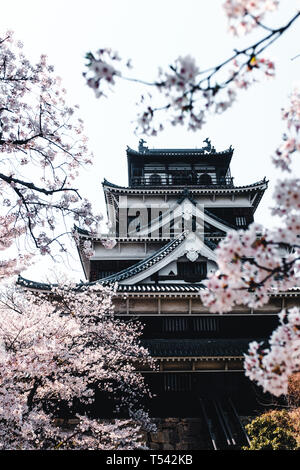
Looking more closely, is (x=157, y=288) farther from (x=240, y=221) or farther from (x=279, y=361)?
(x=240, y=221)

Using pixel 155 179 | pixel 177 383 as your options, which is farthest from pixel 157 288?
pixel 155 179

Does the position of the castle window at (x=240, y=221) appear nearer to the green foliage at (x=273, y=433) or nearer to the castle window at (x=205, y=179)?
the castle window at (x=205, y=179)

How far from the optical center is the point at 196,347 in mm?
12305

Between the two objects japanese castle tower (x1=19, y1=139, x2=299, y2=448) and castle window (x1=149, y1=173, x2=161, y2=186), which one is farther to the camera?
castle window (x1=149, y1=173, x2=161, y2=186)

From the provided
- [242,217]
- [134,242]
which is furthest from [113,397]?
[242,217]

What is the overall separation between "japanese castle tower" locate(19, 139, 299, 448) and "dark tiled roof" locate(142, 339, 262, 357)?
0.03 m

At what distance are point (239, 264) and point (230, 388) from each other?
10515mm

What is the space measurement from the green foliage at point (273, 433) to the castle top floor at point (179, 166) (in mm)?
17531

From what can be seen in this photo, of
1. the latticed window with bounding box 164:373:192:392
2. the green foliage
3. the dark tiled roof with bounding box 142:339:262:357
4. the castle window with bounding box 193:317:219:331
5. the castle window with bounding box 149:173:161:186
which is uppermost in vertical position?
the castle window with bounding box 149:173:161:186

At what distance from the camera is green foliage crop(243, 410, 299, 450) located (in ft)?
28.8

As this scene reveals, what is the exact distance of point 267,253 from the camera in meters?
3.06

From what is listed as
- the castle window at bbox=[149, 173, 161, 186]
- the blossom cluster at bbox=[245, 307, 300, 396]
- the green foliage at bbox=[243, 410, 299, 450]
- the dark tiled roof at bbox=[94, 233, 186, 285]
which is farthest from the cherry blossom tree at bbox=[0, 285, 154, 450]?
the castle window at bbox=[149, 173, 161, 186]

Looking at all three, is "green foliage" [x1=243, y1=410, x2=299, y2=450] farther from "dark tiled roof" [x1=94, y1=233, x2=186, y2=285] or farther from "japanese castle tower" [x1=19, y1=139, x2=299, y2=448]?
"dark tiled roof" [x1=94, y1=233, x2=186, y2=285]
